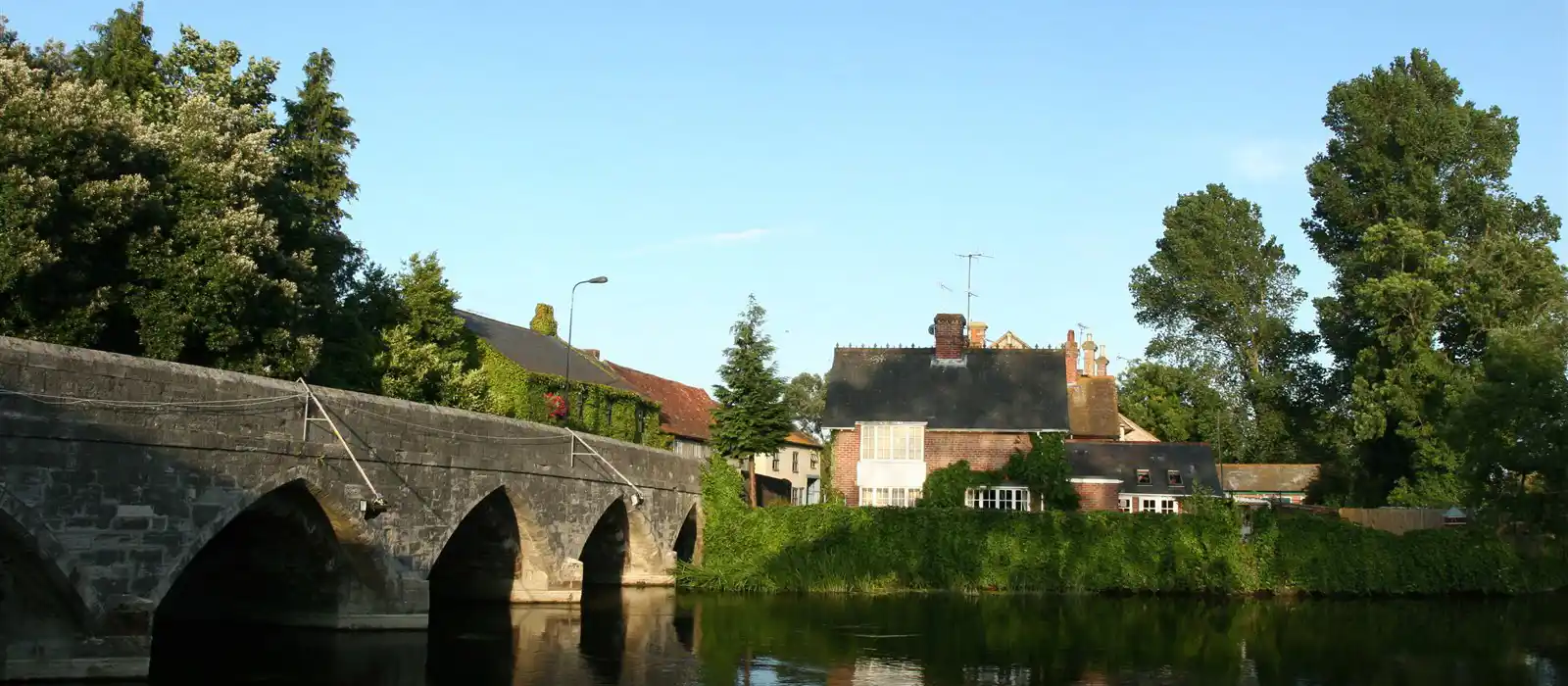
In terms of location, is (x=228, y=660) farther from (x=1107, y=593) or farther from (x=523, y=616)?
(x=1107, y=593)

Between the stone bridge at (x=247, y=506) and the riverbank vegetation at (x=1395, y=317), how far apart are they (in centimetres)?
2314

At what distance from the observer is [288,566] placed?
23.2 m

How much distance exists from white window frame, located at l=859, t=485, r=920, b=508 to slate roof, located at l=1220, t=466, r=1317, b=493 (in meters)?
22.4

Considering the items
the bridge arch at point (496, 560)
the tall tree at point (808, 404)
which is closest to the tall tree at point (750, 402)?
the bridge arch at point (496, 560)

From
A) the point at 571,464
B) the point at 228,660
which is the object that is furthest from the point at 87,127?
the point at 571,464

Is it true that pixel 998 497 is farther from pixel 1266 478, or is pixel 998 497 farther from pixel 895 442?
pixel 1266 478

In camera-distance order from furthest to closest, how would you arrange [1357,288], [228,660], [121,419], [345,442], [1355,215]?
[1355,215]
[1357,288]
[345,442]
[228,660]
[121,419]

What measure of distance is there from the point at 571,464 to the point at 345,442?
8316mm

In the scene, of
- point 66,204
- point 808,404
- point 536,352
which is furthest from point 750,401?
point 808,404

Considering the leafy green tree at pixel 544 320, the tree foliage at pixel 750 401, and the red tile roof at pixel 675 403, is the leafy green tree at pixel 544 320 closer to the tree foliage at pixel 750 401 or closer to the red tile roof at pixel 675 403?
the red tile roof at pixel 675 403

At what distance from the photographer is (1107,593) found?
37.3 metres

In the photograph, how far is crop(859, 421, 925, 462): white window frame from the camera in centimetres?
4381

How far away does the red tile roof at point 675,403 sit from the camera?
5362 centimetres

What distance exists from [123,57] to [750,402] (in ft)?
62.8
